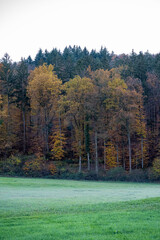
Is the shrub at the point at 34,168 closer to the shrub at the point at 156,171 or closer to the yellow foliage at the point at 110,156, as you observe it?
the yellow foliage at the point at 110,156

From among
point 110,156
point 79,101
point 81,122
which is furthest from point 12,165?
point 110,156

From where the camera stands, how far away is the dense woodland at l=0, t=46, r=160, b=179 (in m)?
42.3

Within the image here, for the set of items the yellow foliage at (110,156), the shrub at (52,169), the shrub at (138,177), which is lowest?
the shrub at (138,177)

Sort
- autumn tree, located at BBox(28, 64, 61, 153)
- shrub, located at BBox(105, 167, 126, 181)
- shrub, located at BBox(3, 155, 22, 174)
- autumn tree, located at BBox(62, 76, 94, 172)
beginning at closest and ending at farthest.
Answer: shrub, located at BBox(105, 167, 126, 181) → shrub, located at BBox(3, 155, 22, 174) → autumn tree, located at BBox(62, 76, 94, 172) → autumn tree, located at BBox(28, 64, 61, 153)

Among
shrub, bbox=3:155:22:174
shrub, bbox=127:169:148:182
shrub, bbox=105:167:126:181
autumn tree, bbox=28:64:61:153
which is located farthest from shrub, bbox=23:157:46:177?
shrub, bbox=127:169:148:182

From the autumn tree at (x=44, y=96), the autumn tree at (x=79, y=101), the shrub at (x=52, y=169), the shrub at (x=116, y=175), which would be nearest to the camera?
the shrub at (x=116, y=175)

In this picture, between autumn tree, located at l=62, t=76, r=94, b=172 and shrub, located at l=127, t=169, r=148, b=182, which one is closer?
shrub, located at l=127, t=169, r=148, b=182

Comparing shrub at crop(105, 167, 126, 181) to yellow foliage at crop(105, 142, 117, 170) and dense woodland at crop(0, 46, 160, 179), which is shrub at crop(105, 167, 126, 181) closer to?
dense woodland at crop(0, 46, 160, 179)

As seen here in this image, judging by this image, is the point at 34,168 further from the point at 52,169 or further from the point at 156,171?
the point at 156,171

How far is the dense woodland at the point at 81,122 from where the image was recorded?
1667 inches

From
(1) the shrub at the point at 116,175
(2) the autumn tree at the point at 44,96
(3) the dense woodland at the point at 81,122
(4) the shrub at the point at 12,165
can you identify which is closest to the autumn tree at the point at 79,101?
(3) the dense woodland at the point at 81,122

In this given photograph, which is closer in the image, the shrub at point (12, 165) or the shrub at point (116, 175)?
the shrub at point (116, 175)

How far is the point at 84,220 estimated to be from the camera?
9.38 metres

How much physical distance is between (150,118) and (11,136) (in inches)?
1116
